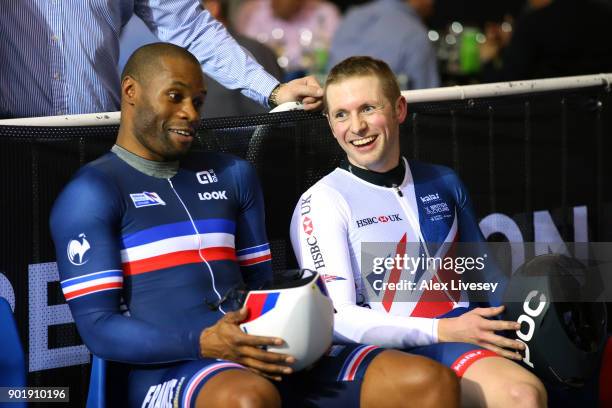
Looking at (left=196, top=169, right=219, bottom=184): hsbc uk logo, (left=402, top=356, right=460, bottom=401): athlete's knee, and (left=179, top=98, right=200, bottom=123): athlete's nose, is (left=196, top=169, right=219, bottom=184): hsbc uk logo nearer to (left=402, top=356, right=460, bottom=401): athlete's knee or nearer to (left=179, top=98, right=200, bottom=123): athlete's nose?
(left=179, top=98, right=200, bottom=123): athlete's nose

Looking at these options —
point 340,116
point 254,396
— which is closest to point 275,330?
point 254,396

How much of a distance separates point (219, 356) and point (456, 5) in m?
9.16

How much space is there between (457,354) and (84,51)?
82.0 inches

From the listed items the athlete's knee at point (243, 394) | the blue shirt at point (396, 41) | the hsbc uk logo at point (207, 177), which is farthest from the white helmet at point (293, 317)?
the blue shirt at point (396, 41)

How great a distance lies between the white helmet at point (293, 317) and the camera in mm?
3457

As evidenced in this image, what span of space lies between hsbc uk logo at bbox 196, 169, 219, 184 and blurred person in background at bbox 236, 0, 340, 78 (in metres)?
6.39

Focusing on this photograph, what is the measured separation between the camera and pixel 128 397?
378 cm

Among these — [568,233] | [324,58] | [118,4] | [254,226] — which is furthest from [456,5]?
[254,226]

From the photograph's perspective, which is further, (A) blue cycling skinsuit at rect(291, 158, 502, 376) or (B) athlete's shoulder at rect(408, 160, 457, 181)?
(B) athlete's shoulder at rect(408, 160, 457, 181)

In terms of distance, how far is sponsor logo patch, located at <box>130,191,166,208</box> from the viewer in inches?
150

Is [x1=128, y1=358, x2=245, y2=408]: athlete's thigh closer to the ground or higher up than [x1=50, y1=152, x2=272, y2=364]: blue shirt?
closer to the ground

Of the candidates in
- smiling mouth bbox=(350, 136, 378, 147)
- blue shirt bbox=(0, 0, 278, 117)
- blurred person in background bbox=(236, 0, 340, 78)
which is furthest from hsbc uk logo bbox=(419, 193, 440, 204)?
blurred person in background bbox=(236, 0, 340, 78)

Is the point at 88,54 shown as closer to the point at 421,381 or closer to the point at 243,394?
the point at 243,394

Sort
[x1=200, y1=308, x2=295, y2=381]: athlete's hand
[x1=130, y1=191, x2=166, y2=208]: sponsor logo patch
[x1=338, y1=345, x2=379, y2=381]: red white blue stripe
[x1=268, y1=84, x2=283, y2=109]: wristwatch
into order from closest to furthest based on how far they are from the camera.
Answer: [x1=200, y1=308, x2=295, y2=381]: athlete's hand < [x1=338, y1=345, x2=379, y2=381]: red white blue stripe < [x1=130, y1=191, x2=166, y2=208]: sponsor logo patch < [x1=268, y1=84, x2=283, y2=109]: wristwatch
